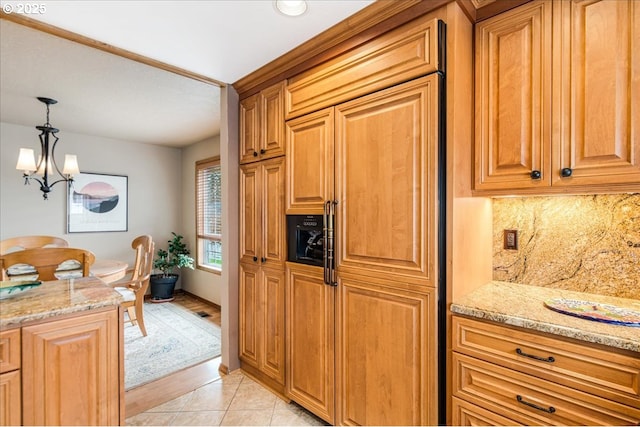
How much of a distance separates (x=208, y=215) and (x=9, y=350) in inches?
141

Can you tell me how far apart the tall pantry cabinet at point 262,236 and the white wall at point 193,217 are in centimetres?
215

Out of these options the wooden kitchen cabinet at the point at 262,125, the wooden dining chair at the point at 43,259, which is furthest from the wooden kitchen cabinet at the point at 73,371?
the wooden kitchen cabinet at the point at 262,125

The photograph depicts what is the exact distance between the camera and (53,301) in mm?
1351

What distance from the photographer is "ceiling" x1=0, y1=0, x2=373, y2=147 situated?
1615 mm

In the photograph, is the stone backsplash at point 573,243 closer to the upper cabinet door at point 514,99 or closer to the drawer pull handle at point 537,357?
the upper cabinet door at point 514,99

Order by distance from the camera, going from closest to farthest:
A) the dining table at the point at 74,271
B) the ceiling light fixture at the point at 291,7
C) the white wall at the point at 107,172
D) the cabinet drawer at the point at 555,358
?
1. the cabinet drawer at the point at 555,358
2. the ceiling light fixture at the point at 291,7
3. the dining table at the point at 74,271
4. the white wall at the point at 107,172

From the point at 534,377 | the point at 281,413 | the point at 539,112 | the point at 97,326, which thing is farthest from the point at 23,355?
the point at 539,112

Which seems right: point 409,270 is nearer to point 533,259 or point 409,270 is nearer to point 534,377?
point 534,377

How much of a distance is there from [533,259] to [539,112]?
31.9 inches

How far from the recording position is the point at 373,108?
1610 millimetres

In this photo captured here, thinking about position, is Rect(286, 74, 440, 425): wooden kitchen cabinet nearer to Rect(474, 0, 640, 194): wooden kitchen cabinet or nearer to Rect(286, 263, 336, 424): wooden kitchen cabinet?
Rect(286, 263, 336, 424): wooden kitchen cabinet

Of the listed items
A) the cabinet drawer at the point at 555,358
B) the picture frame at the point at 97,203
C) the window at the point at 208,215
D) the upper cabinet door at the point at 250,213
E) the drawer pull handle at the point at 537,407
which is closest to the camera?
the cabinet drawer at the point at 555,358

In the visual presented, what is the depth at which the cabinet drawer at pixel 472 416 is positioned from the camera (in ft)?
4.16

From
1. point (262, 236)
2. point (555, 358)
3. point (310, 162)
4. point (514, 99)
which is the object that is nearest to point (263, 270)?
point (262, 236)
